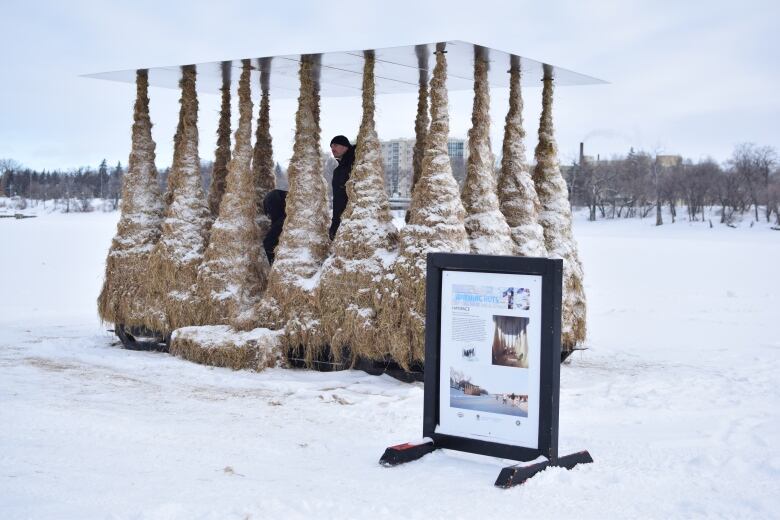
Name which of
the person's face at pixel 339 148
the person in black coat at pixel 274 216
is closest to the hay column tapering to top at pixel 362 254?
the person's face at pixel 339 148

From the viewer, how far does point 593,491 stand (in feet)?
14.6

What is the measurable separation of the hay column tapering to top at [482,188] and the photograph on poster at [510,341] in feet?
9.74

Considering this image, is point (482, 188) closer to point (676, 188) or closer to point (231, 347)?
point (231, 347)

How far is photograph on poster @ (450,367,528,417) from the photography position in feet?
15.7

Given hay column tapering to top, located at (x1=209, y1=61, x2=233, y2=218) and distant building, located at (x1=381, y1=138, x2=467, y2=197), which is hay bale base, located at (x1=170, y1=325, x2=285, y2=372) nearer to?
distant building, located at (x1=381, y1=138, x2=467, y2=197)

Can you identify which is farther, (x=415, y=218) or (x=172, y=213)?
(x=172, y=213)

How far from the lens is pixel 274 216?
30.4 feet

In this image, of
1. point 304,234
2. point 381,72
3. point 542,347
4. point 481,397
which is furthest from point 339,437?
point 381,72

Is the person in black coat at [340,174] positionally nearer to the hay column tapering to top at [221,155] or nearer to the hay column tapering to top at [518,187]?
the hay column tapering to top at [518,187]

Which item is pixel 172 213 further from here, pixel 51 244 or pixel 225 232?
pixel 51 244

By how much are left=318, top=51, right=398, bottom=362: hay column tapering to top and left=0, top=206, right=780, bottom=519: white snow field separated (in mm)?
476

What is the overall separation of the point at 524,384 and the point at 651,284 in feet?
48.3

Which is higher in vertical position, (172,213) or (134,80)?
(134,80)

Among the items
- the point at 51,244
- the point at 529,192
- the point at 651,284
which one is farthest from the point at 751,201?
the point at 529,192
